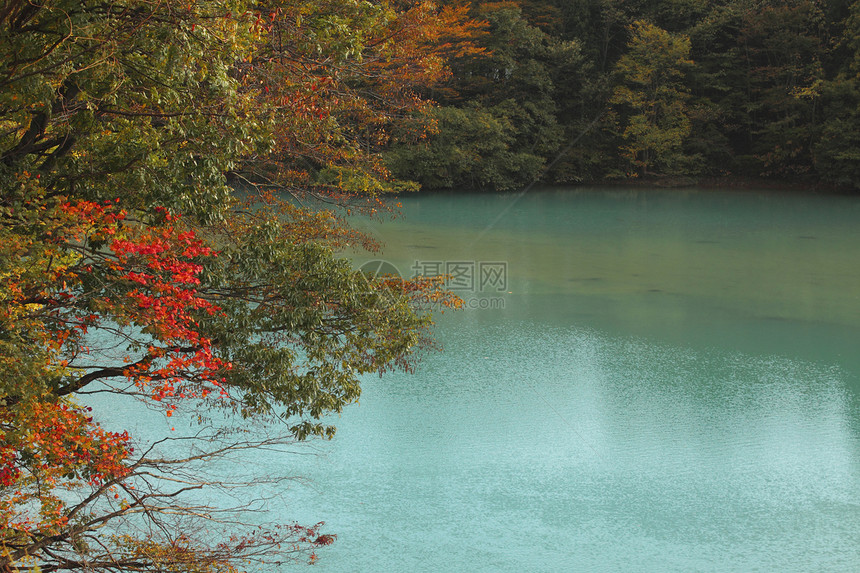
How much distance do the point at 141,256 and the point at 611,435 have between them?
16.1ft

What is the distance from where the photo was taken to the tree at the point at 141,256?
136 inches

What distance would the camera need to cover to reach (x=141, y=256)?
4051 mm

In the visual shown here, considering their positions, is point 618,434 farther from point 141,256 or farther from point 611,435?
point 141,256

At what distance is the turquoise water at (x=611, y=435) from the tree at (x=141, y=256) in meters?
1.17

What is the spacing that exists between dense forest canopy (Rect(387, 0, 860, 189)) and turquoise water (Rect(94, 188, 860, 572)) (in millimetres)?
9694

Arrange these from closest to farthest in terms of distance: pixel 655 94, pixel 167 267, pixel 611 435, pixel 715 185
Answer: pixel 167 267, pixel 611 435, pixel 655 94, pixel 715 185

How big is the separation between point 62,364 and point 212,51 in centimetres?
163

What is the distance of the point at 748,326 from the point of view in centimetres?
1072

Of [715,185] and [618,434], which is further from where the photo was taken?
[715,185]

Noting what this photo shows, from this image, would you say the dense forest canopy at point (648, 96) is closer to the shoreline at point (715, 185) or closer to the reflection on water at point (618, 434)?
the shoreline at point (715, 185)

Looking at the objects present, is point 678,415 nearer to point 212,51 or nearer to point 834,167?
point 212,51

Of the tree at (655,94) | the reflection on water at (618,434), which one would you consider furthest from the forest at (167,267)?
the tree at (655,94)

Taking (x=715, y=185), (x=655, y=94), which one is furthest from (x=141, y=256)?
(x=715, y=185)

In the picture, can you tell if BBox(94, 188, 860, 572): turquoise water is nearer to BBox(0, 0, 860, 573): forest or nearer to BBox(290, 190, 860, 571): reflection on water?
BBox(290, 190, 860, 571): reflection on water
